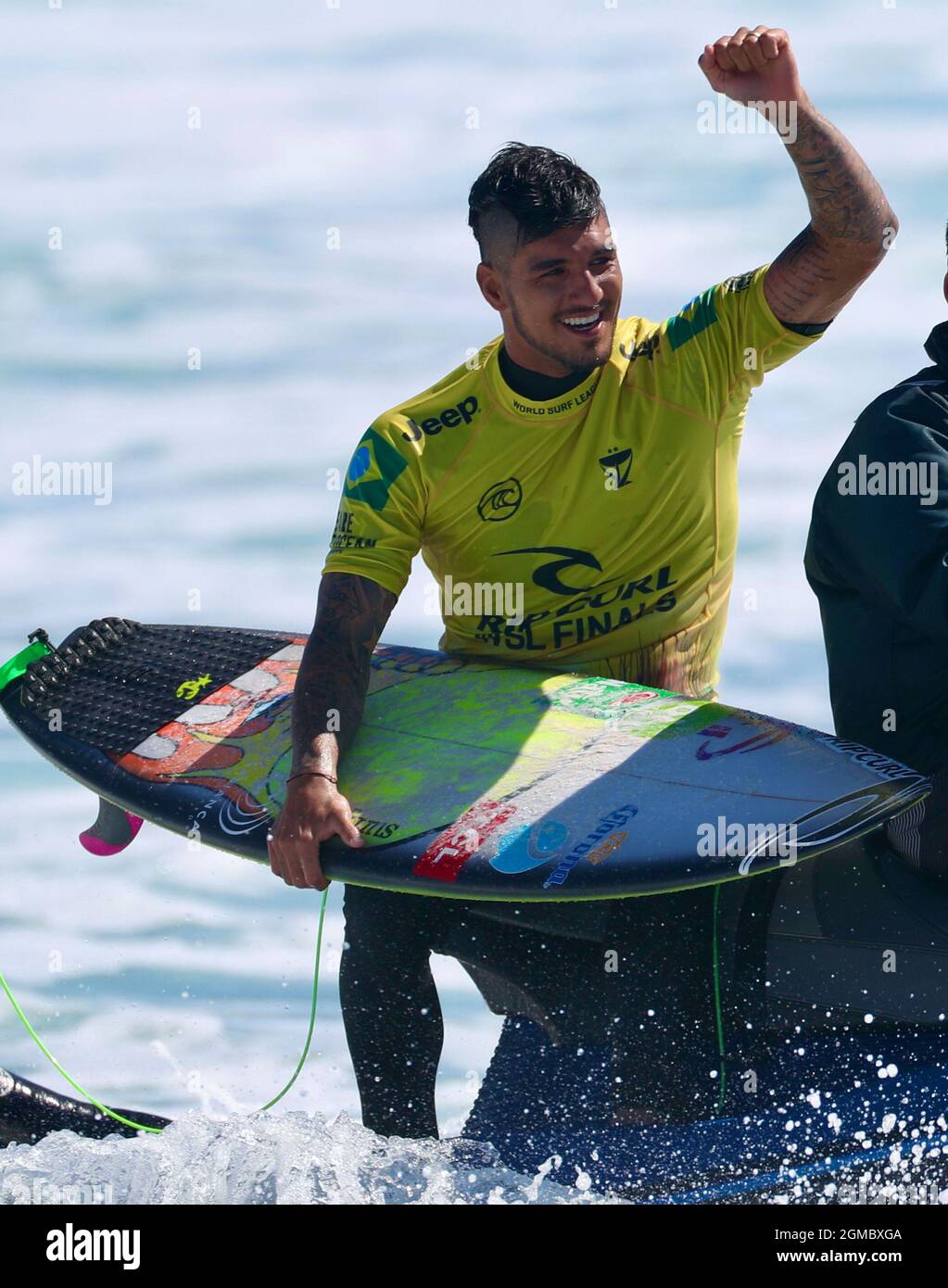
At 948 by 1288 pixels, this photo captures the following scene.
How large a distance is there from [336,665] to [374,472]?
0.51 meters

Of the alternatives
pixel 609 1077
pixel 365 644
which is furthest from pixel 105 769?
pixel 609 1077

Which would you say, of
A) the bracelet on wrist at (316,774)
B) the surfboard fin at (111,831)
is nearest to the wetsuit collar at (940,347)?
the bracelet on wrist at (316,774)

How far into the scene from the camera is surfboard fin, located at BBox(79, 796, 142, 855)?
4.71 m

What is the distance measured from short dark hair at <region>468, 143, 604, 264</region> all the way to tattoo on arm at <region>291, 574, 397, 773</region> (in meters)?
0.93

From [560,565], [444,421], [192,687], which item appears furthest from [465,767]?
[192,687]

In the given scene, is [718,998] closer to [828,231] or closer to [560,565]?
[560,565]

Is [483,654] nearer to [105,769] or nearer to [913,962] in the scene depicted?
[105,769]

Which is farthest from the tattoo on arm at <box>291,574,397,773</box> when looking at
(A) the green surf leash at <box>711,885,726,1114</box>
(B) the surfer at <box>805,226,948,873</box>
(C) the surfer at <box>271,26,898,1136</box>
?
(B) the surfer at <box>805,226,948,873</box>

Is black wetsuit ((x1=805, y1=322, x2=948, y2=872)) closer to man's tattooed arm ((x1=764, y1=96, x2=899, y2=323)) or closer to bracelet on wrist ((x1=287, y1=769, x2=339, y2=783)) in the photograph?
man's tattooed arm ((x1=764, y1=96, x2=899, y2=323))

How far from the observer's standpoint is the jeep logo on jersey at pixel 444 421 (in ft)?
14.1

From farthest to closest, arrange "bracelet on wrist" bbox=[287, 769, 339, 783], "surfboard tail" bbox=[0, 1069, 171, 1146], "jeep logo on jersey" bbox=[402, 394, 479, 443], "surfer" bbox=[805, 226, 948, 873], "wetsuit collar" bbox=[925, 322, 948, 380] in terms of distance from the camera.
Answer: "surfboard tail" bbox=[0, 1069, 171, 1146], "jeep logo on jersey" bbox=[402, 394, 479, 443], "bracelet on wrist" bbox=[287, 769, 339, 783], "wetsuit collar" bbox=[925, 322, 948, 380], "surfer" bbox=[805, 226, 948, 873]

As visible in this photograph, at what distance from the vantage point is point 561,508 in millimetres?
4223
